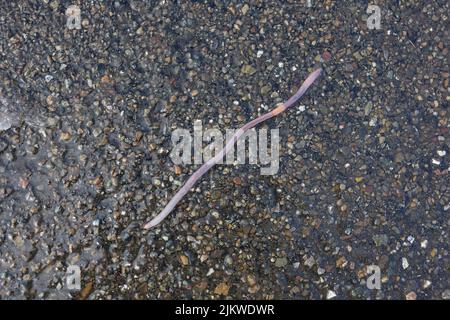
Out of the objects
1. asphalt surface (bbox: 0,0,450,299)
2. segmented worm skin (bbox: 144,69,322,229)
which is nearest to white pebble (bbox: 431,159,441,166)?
asphalt surface (bbox: 0,0,450,299)

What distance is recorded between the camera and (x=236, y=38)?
2863 mm

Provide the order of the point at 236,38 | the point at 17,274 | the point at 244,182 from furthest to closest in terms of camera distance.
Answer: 1. the point at 236,38
2. the point at 244,182
3. the point at 17,274

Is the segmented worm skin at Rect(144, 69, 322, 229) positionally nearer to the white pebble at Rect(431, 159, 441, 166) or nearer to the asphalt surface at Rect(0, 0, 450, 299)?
the asphalt surface at Rect(0, 0, 450, 299)

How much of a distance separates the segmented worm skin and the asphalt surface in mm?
35

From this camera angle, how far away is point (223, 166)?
2.71m

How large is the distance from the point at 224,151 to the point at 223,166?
76mm

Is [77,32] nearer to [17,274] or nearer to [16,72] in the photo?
[16,72]

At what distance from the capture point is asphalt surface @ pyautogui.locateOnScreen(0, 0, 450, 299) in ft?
8.46

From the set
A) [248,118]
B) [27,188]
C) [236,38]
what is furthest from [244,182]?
[27,188]

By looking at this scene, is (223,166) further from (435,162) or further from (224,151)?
(435,162)
